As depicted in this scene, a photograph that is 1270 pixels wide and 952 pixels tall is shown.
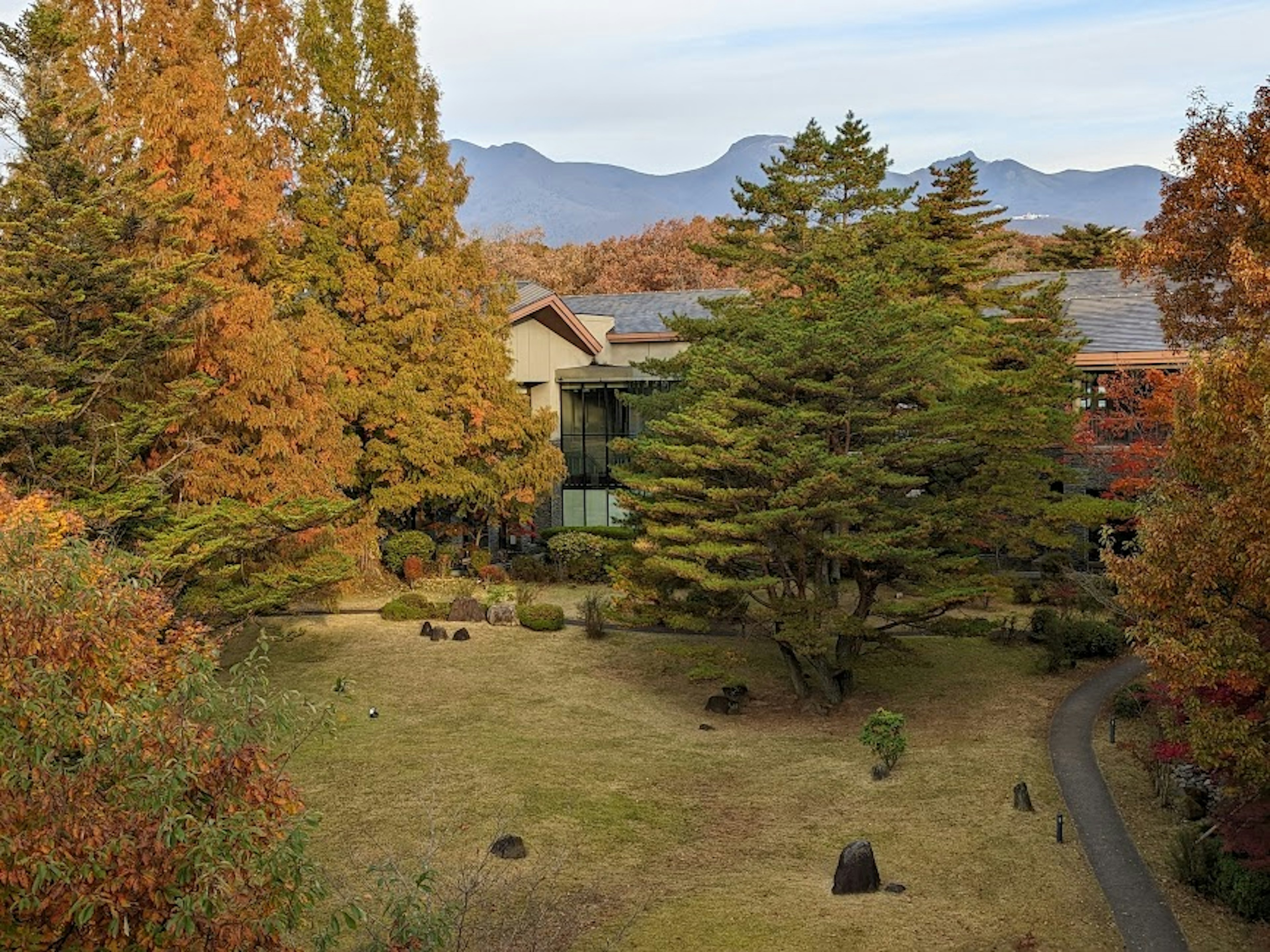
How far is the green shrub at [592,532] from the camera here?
4138cm

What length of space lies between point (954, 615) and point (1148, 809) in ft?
47.6

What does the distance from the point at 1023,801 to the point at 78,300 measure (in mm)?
19675

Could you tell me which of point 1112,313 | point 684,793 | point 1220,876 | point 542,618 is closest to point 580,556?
point 542,618

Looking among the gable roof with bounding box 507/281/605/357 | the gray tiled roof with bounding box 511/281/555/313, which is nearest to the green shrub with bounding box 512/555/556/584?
the gable roof with bounding box 507/281/605/357

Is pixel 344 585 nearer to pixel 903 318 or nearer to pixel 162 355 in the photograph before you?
pixel 162 355

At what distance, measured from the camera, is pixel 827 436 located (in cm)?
2506

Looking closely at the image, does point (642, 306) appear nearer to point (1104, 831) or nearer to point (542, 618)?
point (542, 618)

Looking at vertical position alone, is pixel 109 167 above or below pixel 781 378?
above

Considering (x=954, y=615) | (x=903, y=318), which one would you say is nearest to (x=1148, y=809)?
(x=903, y=318)

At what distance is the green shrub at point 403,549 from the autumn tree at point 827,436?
13.4m

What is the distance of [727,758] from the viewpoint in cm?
2294

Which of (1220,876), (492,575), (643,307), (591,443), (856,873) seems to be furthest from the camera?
(643,307)

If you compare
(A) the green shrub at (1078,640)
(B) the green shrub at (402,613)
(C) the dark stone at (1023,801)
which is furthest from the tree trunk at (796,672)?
(B) the green shrub at (402,613)

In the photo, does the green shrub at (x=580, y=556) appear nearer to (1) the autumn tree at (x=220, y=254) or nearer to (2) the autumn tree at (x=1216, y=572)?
(1) the autumn tree at (x=220, y=254)
